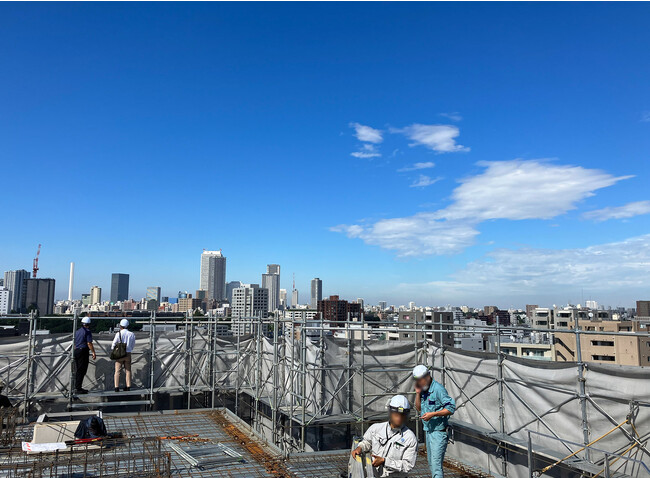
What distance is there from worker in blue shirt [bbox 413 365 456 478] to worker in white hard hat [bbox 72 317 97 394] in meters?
9.93

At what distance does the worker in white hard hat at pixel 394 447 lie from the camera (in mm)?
5223

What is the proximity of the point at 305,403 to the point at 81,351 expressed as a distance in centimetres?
643

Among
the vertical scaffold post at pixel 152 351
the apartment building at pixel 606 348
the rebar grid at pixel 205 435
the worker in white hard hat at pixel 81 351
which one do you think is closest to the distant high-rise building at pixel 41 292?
the apartment building at pixel 606 348

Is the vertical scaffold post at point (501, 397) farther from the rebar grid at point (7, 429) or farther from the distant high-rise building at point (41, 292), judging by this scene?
the distant high-rise building at point (41, 292)

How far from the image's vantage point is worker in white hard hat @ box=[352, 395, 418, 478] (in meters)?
5.22

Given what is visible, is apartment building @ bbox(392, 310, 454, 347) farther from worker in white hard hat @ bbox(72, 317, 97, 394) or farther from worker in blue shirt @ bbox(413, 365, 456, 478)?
worker in white hard hat @ bbox(72, 317, 97, 394)

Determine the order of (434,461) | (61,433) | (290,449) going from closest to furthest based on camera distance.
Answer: (434,461) → (61,433) → (290,449)

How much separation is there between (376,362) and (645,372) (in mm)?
7002

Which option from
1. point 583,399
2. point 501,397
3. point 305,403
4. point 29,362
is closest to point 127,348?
point 29,362

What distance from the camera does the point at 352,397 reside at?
12.7 meters

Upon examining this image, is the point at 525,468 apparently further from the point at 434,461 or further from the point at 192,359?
the point at 192,359

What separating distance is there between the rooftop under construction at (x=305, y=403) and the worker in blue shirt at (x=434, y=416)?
1.39m

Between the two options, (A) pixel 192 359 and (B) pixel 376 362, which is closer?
(B) pixel 376 362

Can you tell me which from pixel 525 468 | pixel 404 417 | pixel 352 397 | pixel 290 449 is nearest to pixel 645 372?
pixel 525 468
